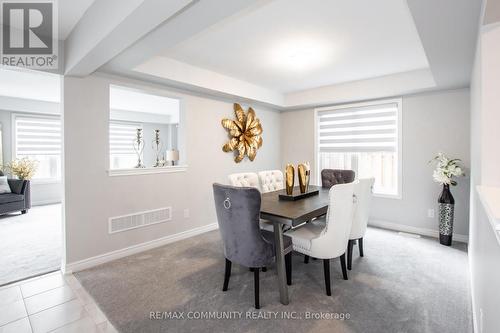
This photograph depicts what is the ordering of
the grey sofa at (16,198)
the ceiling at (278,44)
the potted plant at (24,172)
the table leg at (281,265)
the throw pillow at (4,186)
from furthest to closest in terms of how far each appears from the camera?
the potted plant at (24,172) → the throw pillow at (4,186) → the grey sofa at (16,198) → the table leg at (281,265) → the ceiling at (278,44)

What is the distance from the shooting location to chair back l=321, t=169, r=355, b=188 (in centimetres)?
388

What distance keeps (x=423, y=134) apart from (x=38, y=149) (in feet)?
27.4

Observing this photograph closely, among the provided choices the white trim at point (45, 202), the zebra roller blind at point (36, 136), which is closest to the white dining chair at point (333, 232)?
the white trim at point (45, 202)

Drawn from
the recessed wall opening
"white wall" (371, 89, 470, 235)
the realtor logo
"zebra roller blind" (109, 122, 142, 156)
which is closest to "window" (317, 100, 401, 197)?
"white wall" (371, 89, 470, 235)

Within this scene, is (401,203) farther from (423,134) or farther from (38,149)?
(38,149)

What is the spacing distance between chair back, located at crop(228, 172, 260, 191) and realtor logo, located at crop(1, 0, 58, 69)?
2216mm

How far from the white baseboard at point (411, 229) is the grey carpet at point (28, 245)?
464cm

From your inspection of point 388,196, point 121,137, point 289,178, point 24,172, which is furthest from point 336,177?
point 121,137

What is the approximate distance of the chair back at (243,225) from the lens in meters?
2.01

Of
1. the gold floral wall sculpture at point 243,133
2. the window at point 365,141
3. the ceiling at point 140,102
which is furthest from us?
the ceiling at point 140,102

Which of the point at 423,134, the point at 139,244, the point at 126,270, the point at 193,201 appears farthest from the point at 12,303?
the point at 423,134

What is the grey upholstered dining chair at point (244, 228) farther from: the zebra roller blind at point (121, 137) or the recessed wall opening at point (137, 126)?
the zebra roller blind at point (121, 137)

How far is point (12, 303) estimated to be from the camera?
86.9 inches

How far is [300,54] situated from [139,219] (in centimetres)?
293
